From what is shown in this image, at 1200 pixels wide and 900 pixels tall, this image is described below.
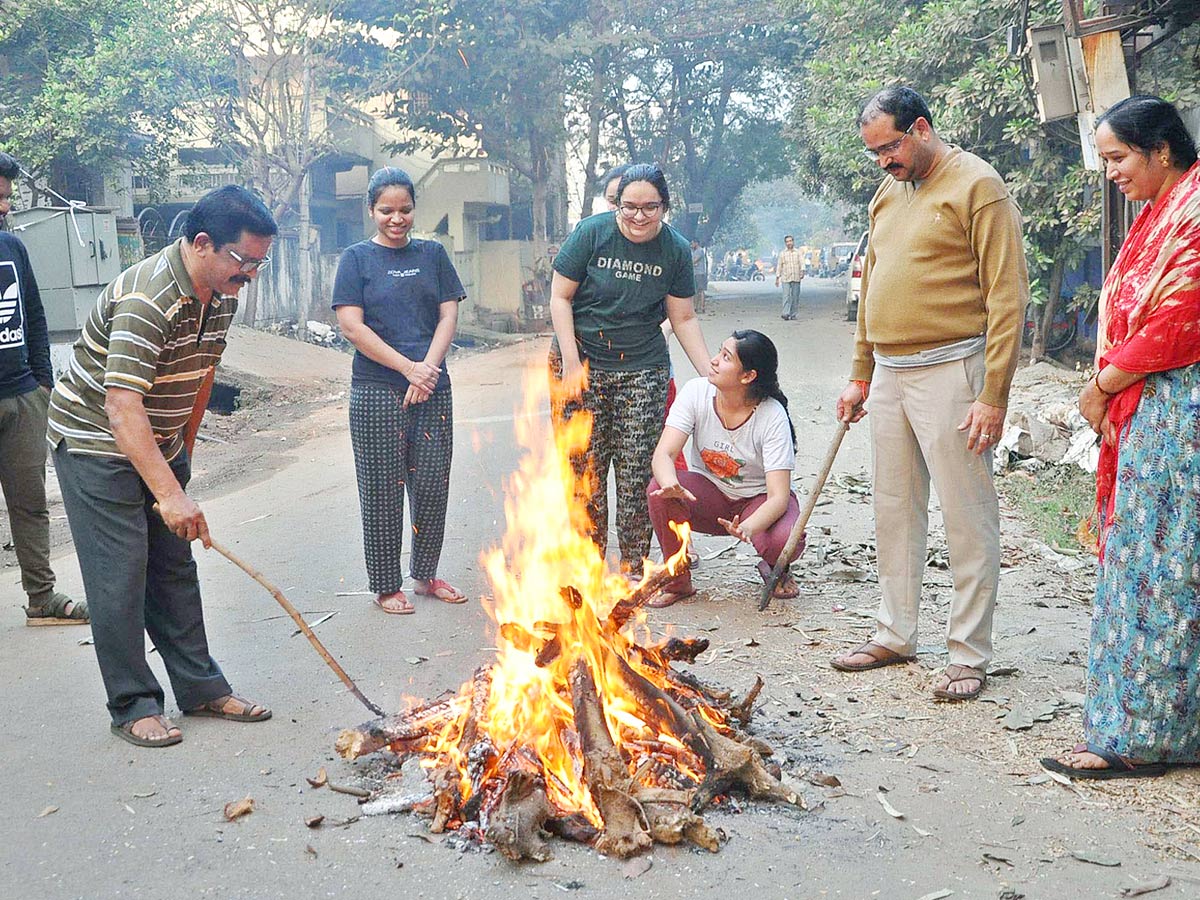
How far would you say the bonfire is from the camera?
3213mm

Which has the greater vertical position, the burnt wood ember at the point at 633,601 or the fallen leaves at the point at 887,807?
the burnt wood ember at the point at 633,601

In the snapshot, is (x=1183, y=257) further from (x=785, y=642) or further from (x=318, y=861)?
(x=318, y=861)

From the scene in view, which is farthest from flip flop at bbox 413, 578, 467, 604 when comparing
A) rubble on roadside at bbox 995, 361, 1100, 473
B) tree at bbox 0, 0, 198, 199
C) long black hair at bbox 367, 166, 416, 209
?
tree at bbox 0, 0, 198, 199

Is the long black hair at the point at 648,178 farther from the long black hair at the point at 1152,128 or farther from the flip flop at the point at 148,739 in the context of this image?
the flip flop at the point at 148,739

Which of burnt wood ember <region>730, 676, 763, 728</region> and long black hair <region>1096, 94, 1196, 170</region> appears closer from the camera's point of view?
long black hair <region>1096, 94, 1196, 170</region>

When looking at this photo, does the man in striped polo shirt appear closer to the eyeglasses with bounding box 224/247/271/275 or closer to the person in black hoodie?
the eyeglasses with bounding box 224/247/271/275

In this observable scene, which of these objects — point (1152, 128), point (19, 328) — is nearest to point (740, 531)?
point (1152, 128)

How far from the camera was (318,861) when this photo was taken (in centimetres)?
313

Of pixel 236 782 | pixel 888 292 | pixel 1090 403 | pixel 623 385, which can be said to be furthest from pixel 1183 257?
pixel 236 782

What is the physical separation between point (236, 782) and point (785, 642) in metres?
2.52

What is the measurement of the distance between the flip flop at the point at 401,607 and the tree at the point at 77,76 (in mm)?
14440

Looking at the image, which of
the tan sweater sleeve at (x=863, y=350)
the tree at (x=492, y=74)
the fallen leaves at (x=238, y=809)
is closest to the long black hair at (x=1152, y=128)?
the tan sweater sleeve at (x=863, y=350)

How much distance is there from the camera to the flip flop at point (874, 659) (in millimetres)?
4598

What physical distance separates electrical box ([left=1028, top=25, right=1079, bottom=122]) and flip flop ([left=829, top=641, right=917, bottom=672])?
608 centimetres
